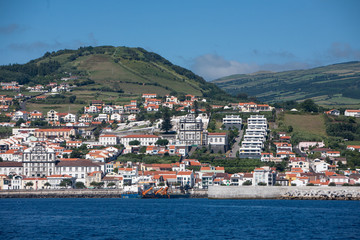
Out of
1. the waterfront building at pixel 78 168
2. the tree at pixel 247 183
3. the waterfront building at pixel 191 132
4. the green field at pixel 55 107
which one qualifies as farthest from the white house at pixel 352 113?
the waterfront building at pixel 78 168

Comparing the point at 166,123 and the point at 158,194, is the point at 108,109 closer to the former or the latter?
the point at 166,123

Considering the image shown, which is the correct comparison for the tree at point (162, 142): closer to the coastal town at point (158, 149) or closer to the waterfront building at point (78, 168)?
the coastal town at point (158, 149)

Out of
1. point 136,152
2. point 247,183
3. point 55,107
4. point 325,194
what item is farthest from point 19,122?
point 325,194

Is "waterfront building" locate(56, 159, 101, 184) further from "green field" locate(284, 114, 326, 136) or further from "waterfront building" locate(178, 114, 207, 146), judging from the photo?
"green field" locate(284, 114, 326, 136)

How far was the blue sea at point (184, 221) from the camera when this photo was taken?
44.0 m

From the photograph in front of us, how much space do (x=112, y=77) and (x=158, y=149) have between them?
68.5 metres

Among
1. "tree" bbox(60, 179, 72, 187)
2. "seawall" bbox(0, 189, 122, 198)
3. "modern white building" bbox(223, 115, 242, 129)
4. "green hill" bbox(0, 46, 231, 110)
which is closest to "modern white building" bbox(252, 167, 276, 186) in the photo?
"seawall" bbox(0, 189, 122, 198)

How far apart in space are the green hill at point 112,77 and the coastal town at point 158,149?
15.5 m

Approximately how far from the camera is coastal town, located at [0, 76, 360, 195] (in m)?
90.1

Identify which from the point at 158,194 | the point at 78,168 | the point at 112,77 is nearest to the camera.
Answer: the point at 158,194

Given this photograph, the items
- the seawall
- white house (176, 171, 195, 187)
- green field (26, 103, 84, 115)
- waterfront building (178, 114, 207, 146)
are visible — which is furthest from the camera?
green field (26, 103, 84, 115)

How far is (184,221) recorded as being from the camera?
5244 centimetres

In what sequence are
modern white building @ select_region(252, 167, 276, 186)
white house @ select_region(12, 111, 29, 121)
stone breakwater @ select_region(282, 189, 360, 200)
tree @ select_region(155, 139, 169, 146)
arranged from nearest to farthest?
stone breakwater @ select_region(282, 189, 360, 200)
modern white building @ select_region(252, 167, 276, 186)
tree @ select_region(155, 139, 169, 146)
white house @ select_region(12, 111, 29, 121)

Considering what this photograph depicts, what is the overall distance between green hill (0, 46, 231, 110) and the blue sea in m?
85.0
